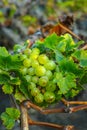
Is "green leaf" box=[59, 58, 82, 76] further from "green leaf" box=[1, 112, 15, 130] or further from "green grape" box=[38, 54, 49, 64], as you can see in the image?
"green leaf" box=[1, 112, 15, 130]

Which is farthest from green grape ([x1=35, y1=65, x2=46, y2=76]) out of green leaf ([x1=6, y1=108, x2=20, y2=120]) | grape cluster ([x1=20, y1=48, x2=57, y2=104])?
green leaf ([x1=6, y1=108, x2=20, y2=120])

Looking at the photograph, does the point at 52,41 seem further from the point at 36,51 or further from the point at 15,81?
the point at 15,81

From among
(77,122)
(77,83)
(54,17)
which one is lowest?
(77,122)

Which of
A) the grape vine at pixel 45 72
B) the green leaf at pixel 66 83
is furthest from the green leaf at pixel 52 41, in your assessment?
the green leaf at pixel 66 83

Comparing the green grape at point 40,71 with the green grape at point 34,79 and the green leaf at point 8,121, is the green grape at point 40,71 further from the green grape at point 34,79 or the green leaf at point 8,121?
the green leaf at point 8,121

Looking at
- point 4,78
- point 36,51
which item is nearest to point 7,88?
point 4,78

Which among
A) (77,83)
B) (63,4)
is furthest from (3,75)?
(63,4)

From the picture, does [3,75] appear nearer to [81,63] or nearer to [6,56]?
[6,56]
